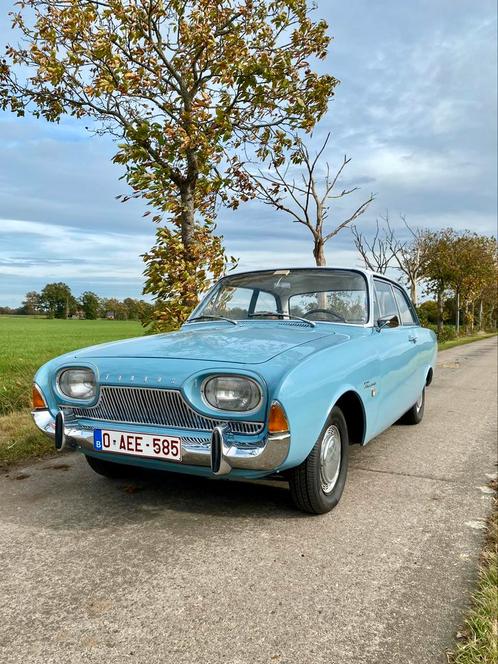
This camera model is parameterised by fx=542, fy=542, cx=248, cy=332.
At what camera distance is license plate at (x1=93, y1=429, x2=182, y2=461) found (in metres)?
2.88

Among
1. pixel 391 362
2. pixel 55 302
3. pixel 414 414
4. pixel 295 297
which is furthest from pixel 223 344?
pixel 55 302

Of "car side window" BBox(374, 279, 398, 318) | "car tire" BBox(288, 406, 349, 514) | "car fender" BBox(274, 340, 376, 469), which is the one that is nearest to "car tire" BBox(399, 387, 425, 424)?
"car side window" BBox(374, 279, 398, 318)

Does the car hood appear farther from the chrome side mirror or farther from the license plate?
the chrome side mirror

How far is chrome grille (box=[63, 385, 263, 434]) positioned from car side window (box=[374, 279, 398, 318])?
7.21 feet

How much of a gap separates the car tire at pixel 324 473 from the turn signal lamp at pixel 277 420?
0.42 metres

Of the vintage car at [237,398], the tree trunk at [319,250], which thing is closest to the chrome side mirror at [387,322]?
the vintage car at [237,398]

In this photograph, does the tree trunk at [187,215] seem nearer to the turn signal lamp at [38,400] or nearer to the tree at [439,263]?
the turn signal lamp at [38,400]

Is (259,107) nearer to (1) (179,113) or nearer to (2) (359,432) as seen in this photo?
(1) (179,113)

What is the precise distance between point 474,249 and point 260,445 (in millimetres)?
35349

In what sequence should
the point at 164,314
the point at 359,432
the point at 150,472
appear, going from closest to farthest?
1. the point at 359,432
2. the point at 150,472
3. the point at 164,314

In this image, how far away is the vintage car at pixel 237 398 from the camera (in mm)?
2768

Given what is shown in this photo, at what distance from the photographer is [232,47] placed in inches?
246

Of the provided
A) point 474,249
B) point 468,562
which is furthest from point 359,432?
point 474,249

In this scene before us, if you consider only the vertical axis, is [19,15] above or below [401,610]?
above
